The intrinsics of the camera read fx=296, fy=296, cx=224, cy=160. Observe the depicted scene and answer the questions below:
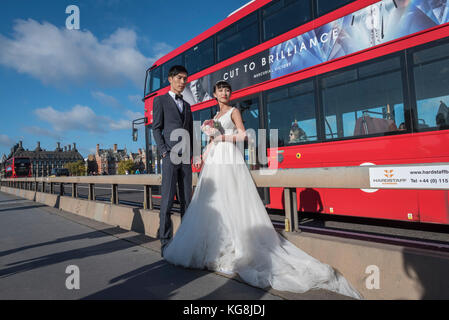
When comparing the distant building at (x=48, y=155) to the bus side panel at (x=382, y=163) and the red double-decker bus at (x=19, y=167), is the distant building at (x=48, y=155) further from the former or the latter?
the bus side panel at (x=382, y=163)

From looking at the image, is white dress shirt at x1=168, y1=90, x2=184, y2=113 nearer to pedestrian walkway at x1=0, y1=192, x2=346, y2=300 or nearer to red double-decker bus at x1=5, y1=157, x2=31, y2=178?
pedestrian walkway at x1=0, y1=192, x2=346, y2=300

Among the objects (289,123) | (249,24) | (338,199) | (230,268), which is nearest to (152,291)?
(230,268)

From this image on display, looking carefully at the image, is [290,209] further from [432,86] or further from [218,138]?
[432,86]

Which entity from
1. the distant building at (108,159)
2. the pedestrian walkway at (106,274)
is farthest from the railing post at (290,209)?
the distant building at (108,159)

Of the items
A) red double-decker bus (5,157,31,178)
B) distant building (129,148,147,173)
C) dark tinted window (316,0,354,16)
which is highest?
distant building (129,148,147,173)

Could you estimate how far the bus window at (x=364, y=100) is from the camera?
4.86 meters

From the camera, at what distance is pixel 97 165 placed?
141 m

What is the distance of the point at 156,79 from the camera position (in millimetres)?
10203

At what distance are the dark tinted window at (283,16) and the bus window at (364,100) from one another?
4.92ft

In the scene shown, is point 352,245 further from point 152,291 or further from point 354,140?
point 354,140

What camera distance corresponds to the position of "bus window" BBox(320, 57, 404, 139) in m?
4.86

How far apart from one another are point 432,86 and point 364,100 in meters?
1.01

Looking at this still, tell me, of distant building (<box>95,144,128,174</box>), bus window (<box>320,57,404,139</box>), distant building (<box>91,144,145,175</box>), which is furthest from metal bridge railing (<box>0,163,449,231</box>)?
distant building (<box>95,144,128,174</box>)

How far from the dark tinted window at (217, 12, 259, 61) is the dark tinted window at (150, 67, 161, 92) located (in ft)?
9.84
